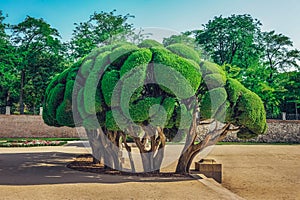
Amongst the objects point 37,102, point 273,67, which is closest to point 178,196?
point 273,67

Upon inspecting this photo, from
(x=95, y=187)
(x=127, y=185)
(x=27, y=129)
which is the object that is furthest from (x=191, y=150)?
(x=27, y=129)

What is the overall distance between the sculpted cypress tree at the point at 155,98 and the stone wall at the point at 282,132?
17596 mm

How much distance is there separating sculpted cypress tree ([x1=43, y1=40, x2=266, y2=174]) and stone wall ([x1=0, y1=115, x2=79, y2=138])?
647 inches

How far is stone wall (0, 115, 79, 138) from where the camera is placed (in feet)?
83.3

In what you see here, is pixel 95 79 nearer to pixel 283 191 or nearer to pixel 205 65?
pixel 205 65

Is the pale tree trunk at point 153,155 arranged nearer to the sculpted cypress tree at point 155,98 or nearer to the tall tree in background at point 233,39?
the sculpted cypress tree at point 155,98

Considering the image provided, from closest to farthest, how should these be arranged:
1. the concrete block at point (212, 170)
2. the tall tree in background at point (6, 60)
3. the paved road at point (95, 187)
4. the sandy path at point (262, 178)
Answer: the paved road at point (95, 187) < the sandy path at point (262, 178) < the concrete block at point (212, 170) < the tall tree in background at point (6, 60)

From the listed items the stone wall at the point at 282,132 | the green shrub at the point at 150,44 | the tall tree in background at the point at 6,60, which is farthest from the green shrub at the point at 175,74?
the tall tree in background at the point at 6,60

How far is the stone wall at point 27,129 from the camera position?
25391mm

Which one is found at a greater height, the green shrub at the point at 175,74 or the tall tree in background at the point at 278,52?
the tall tree in background at the point at 278,52

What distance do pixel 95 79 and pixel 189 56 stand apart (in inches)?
95.2

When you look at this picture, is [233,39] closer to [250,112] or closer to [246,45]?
[246,45]

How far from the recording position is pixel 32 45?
97.5ft

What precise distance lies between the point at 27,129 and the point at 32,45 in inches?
315
